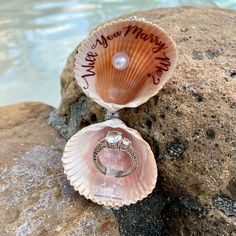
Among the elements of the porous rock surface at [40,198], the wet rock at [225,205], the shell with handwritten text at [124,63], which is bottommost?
the porous rock surface at [40,198]

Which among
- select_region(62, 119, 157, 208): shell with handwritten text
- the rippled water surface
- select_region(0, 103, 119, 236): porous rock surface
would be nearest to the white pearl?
select_region(62, 119, 157, 208): shell with handwritten text

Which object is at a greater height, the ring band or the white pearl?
the white pearl

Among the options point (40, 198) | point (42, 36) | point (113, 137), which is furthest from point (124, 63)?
point (42, 36)

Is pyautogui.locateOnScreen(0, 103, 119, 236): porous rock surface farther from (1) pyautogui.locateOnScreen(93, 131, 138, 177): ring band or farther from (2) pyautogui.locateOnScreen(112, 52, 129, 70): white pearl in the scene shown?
(2) pyautogui.locateOnScreen(112, 52, 129, 70): white pearl

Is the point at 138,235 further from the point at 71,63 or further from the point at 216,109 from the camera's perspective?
the point at 71,63

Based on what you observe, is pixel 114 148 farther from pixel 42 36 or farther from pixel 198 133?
pixel 42 36

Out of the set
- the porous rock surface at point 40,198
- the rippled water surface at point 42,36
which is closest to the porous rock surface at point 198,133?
the porous rock surface at point 40,198

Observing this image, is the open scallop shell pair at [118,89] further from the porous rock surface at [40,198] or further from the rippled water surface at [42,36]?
the rippled water surface at [42,36]

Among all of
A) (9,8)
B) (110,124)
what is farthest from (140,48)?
(9,8)
